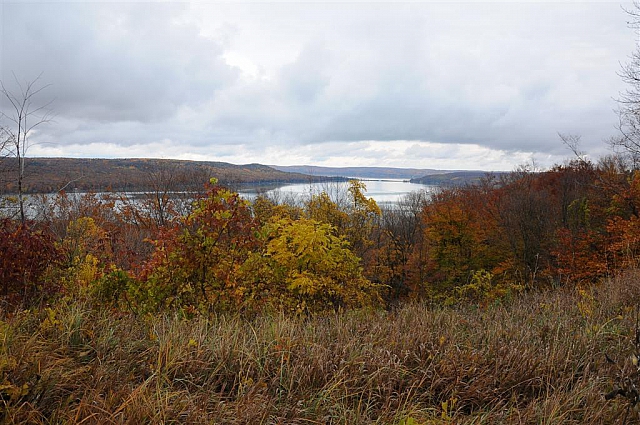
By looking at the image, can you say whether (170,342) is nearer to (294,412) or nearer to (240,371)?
(240,371)

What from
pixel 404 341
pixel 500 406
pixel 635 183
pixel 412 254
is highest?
pixel 635 183

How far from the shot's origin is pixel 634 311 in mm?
5125

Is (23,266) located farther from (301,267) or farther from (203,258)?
(301,267)

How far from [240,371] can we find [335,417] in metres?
0.92

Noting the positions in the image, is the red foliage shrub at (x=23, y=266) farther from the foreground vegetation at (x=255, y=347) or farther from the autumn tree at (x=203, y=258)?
the autumn tree at (x=203, y=258)

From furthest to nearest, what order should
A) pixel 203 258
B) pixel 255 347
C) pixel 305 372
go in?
pixel 203 258 → pixel 255 347 → pixel 305 372

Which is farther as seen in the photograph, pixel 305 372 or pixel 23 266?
pixel 23 266

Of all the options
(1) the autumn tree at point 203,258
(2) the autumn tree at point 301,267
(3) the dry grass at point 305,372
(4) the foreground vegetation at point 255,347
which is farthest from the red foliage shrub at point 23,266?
(2) the autumn tree at point 301,267

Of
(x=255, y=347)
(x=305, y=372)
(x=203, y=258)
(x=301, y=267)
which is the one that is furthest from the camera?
(x=301, y=267)

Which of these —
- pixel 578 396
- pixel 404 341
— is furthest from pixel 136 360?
pixel 578 396

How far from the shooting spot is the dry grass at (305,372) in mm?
2859

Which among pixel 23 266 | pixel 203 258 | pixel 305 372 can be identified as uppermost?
pixel 23 266

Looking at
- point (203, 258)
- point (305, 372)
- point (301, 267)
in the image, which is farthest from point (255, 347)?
point (301, 267)

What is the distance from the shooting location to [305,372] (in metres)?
3.47
